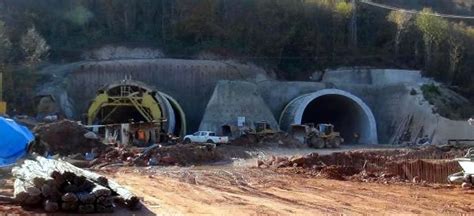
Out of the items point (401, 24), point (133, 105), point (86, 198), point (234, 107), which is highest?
point (401, 24)

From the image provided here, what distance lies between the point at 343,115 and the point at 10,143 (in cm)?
3451

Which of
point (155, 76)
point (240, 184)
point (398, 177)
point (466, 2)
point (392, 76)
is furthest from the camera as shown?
point (466, 2)

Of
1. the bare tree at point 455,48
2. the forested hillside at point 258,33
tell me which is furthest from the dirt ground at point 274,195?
the bare tree at point 455,48

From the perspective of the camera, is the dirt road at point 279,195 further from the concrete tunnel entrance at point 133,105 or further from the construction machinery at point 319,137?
the concrete tunnel entrance at point 133,105

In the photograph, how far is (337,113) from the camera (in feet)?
165

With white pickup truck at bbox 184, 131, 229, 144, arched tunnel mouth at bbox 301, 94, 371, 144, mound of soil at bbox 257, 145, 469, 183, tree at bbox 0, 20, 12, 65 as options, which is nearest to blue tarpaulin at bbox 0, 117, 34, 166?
mound of soil at bbox 257, 145, 469, 183

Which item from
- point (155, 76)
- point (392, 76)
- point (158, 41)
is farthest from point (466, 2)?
point (155, 76)

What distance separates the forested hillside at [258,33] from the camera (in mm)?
54969

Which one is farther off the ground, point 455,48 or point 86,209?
point 455,48

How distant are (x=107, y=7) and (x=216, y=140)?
2598cm

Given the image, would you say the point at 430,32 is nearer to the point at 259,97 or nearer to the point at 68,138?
the point at 259,97

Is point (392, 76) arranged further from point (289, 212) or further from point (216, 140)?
point (289, 212)

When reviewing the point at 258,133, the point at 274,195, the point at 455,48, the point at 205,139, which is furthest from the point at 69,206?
the point at 455,48

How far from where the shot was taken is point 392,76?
52.2 metres
